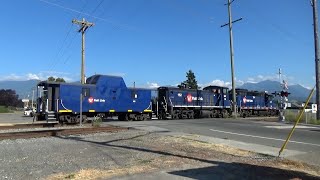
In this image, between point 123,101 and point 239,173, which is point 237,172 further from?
point 123,101

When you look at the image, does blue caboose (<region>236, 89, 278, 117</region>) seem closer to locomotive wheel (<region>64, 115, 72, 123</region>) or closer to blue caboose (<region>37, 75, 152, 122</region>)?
blue caboose (<region>37, 75, 152, 122</region>)

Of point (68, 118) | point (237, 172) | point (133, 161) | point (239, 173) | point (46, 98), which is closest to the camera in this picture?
point (239, 173)

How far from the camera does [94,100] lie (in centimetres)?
3138

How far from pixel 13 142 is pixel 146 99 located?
20352 mm

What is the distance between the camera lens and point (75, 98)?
29.8 metres

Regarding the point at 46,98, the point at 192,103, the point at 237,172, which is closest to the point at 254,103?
the point at 192,103

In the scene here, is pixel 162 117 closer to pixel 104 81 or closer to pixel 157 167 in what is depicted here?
pixel 104 81

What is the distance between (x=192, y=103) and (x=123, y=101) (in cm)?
Result: 990

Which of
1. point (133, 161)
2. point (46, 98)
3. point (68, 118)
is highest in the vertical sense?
point (46, 98)

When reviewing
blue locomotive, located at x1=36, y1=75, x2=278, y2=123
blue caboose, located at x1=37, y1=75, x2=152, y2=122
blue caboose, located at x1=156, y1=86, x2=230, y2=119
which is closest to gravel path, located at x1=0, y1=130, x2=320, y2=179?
blue locomotive, located at x1=36, y1=75, x2=278, y2=123

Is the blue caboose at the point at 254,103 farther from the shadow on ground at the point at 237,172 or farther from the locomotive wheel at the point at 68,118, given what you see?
the shadow on ground at the point at 237,172

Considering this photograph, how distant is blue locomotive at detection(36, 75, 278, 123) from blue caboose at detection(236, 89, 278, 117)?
0.15 meters

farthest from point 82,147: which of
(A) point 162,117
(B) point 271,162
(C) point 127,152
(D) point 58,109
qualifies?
(A) point 162,117

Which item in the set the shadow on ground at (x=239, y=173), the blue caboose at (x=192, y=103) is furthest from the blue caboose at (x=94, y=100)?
the shadow on ground at (x=239, y=173)
